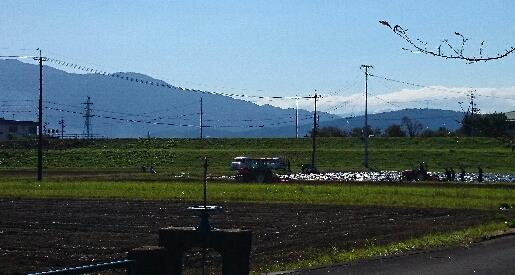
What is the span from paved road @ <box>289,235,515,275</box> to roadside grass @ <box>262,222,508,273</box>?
65 cm

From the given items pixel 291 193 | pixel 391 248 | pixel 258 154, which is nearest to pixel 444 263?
pixel 391 248

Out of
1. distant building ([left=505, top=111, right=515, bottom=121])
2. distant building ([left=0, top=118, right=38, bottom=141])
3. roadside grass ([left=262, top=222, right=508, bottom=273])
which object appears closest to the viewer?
distant building ([left=505, top=111, right=515, bottom=121])

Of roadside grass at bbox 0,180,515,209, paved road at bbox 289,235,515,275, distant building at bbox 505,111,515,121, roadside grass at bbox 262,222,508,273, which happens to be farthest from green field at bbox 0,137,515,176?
distant building at bbox 505,111,515,121

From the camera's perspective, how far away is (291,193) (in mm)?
44938

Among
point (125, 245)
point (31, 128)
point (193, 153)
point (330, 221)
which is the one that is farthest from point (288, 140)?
point (125, 245)

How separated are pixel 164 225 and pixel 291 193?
59.3 feet

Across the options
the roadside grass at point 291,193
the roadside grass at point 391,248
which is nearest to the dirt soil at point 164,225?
the roadside grass at point 391,248

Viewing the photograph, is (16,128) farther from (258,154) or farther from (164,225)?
(164,225)

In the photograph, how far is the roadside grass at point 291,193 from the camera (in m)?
39.7

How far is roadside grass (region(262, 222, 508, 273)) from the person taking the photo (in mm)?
16734

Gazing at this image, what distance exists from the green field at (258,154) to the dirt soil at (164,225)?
40515 mm

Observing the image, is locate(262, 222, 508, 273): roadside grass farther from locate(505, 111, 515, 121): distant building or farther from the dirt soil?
locate(505, 111, 515, 121): distant building

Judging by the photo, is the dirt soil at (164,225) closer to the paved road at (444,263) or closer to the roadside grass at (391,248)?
the roadside grass at (391,248)

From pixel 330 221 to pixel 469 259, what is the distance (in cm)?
1269
